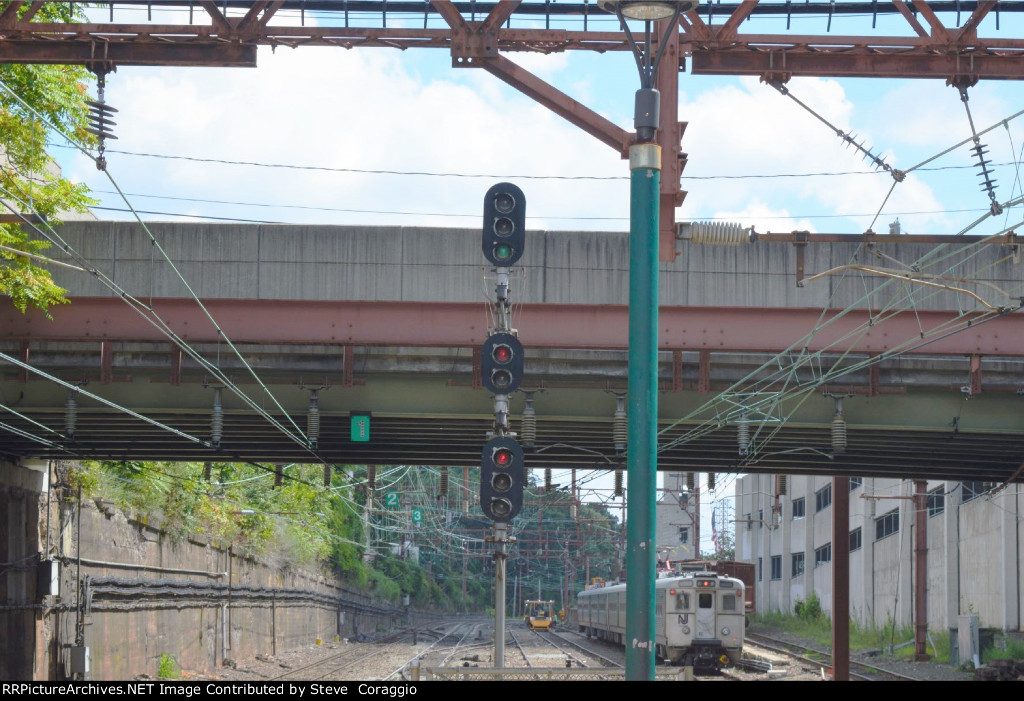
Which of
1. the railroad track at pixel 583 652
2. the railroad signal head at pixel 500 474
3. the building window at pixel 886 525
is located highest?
the railroad signal head at pixel 500 474

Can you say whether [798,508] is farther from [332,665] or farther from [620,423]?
[620,423]

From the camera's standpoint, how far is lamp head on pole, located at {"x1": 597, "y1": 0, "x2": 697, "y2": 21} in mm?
9094

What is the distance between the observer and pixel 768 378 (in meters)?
20.8

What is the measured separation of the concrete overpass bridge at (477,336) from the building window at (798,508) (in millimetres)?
41167

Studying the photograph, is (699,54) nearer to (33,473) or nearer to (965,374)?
(965,374)

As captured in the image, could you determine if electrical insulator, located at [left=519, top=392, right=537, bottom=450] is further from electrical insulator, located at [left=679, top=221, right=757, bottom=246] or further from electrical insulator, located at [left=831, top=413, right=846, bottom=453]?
electrical insulator, located at [left=679, top=221, right=757, bottom=246]

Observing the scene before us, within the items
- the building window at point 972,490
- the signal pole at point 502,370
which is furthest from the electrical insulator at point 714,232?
the building window at point 972,490

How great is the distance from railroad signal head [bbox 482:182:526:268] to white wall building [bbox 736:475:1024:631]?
700 inches

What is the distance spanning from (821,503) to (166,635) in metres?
37.6

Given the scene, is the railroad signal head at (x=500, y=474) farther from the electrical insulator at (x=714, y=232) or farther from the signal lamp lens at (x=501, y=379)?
the electrical insulator at (x=714, y=232)

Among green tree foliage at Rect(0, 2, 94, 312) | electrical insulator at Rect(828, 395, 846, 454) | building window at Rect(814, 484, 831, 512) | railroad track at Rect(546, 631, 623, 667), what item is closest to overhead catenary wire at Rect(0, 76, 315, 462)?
green tree foliage at Rect(0, 2, 94, 312)

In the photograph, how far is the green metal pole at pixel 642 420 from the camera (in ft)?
28.4

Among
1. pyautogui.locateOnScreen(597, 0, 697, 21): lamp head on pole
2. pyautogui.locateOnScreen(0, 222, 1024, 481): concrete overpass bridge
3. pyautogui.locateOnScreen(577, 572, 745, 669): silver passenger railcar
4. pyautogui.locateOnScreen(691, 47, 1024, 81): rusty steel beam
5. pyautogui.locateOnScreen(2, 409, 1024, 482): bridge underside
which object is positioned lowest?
pyautogui.locateOnScreen(577, 572, 745, 669): silver passenger railcar

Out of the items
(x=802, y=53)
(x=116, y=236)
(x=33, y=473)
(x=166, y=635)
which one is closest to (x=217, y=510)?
(x=166, y=635)
